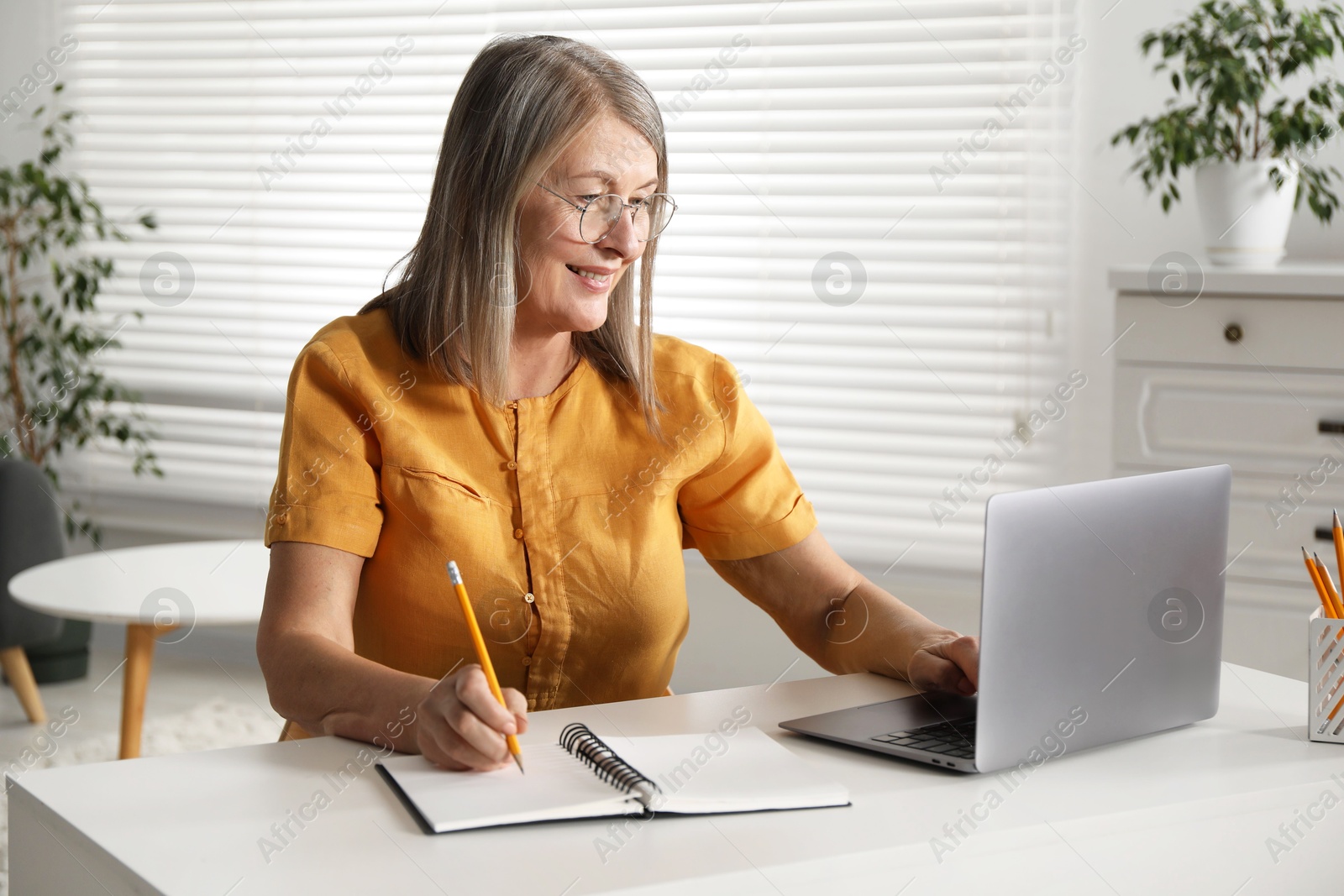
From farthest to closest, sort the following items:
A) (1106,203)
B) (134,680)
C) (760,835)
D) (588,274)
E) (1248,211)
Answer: (1106,203) → (134,680) → (1248,211) → (588,274) → (760,835)

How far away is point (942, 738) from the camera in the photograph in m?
1.20

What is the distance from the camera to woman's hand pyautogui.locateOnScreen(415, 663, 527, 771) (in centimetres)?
108

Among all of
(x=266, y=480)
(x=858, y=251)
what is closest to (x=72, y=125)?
(x=266, y=480)

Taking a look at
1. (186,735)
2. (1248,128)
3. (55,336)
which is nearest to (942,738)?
(1248,128)

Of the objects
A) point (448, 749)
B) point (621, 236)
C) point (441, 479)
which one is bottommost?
point (448, 749)

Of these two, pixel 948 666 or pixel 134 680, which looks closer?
pixel 948 666

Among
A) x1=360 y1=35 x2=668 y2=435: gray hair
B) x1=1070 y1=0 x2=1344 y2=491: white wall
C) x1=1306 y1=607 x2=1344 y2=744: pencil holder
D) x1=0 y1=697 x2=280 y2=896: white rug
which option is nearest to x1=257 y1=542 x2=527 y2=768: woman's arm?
x1=360 y1=35 x2=668 y2=435: gray hair

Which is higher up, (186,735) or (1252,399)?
(1252,399)

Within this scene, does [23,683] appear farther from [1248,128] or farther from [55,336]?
[1248,128]

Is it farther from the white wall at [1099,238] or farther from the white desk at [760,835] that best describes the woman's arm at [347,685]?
the white wall at [1099,238]

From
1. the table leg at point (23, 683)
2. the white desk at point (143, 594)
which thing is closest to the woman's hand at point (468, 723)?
the white desk at point (143, 594)

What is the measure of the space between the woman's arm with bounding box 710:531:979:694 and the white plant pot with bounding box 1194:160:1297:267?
1.40 meters

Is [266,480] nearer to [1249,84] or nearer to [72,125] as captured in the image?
[72,125]

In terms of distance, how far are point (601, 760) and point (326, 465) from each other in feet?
1.86
